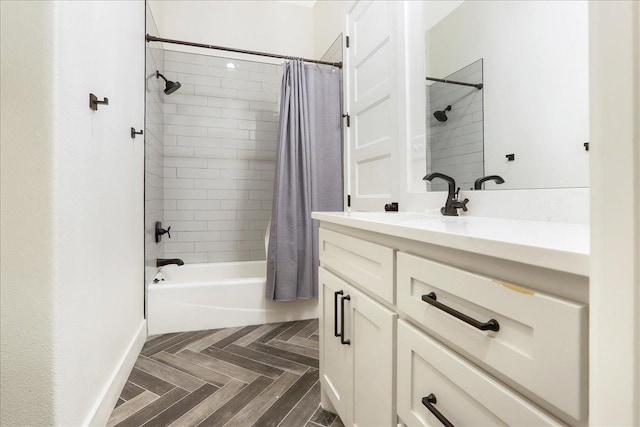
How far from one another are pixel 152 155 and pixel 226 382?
1684 mm

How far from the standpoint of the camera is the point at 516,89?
3.79 ft

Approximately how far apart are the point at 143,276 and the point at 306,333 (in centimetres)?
117

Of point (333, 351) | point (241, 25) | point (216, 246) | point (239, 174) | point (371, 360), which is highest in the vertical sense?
point (241, 25)

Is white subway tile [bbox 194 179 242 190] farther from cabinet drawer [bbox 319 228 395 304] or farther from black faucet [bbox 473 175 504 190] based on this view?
black faucet [bbox 473 175 504 190]

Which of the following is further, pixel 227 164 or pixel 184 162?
pixel 227 164

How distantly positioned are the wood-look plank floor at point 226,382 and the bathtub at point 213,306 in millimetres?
84

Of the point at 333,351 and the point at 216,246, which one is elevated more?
the point at 216,246

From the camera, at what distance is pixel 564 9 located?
100 cm

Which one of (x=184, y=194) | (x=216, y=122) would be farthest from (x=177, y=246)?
(x=216, y=122)

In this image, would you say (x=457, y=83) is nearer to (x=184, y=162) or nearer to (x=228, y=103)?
(x=228, y=103)

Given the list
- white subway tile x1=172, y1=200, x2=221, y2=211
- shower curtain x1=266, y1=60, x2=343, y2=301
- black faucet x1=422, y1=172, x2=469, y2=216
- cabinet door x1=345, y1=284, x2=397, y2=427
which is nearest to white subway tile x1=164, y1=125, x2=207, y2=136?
white subway tile x1=172, y1=200, x2=221, y2=211

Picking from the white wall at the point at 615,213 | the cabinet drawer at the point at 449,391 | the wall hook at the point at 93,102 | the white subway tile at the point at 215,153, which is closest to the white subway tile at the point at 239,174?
the white subway tile at the point at 215,153

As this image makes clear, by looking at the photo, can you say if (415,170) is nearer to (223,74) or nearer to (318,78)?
(318,78)

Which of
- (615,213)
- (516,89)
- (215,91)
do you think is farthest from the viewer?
(215,91)
